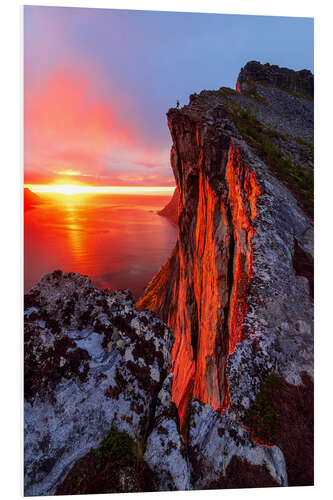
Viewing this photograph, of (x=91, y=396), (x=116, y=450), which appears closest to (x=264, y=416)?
(x=116, y=450)

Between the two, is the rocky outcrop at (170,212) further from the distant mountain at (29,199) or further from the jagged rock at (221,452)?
the jagged rock at (221,452)

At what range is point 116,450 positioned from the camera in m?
3.66

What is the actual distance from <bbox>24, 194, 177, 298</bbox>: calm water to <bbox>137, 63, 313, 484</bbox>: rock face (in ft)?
10.4

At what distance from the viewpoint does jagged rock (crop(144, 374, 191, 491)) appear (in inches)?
150

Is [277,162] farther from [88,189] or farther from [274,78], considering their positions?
[274,78]

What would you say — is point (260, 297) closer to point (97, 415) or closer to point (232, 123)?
point (97, 415)

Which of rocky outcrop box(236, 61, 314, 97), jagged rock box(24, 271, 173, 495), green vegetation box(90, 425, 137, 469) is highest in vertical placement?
rocky outcrop box(236, 61, 314, 97)

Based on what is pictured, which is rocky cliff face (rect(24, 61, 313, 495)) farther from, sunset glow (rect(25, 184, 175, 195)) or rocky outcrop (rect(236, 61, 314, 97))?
rocky outcrop (rect(236, 61, 314, 97))

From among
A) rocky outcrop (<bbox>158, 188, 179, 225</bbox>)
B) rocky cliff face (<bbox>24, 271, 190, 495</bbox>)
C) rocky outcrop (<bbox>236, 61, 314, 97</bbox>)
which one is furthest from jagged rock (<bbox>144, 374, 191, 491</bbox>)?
rocky outcrop (<bbox>236, 61, 314, 97</bbox>)

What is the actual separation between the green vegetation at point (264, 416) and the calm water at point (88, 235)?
400 cm

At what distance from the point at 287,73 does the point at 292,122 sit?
22.9 ft

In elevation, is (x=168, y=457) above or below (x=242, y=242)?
below

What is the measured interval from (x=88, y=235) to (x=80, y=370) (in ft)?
17.2

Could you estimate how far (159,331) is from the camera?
488 cm
